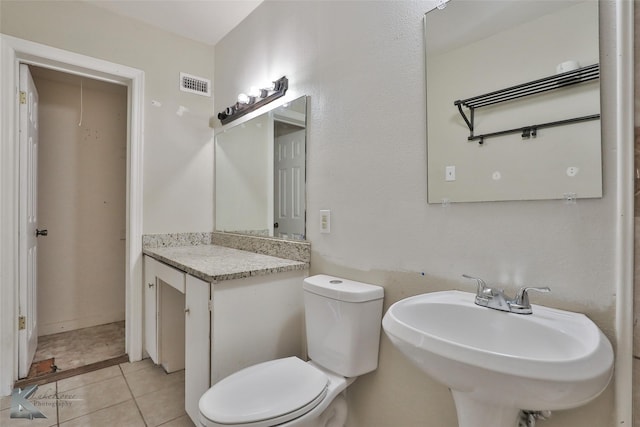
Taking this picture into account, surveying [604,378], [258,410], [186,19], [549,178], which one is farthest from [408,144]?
[186,19]

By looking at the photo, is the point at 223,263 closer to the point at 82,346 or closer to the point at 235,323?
the point at 235,323

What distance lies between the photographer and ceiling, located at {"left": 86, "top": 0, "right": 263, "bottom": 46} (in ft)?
6.72

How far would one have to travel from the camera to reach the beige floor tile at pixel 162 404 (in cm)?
160

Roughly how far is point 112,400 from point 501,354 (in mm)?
2012

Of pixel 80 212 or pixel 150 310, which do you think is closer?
pixel 150 310

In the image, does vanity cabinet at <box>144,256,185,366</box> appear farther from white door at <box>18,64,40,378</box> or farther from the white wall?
the white wall

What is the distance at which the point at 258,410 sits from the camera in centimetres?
101

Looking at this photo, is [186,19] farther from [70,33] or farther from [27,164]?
[27,164]

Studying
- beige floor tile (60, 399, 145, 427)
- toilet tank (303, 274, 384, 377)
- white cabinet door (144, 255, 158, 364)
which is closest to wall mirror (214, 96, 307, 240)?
toilet tank (303, 274, 384, 377)

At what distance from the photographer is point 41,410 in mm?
1643

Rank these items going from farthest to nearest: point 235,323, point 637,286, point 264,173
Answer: point 264,173
point 235,323
point 637,286

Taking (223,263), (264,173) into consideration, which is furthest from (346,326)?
(264,173)

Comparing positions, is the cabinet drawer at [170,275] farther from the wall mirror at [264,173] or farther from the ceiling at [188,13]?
the ceiling at [188,13]

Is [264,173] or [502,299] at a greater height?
[264,173]
